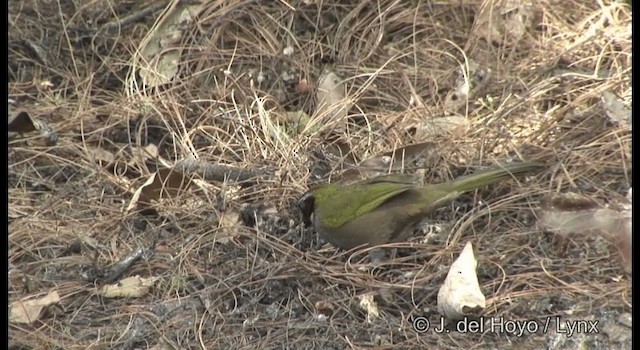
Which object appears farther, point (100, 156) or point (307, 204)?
point (100, 156)

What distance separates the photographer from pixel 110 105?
4.89 m

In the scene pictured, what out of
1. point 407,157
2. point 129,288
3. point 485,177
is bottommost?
point 129,288

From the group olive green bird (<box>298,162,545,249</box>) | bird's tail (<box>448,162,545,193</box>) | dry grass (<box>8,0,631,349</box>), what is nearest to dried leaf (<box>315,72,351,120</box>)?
dry grass (<box>8,0,631,349</box>)

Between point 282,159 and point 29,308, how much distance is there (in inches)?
47.8

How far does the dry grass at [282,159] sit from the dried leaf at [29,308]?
0.04 meters

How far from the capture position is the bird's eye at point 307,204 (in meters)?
3.94

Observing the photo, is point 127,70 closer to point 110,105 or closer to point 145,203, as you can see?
point 110,105

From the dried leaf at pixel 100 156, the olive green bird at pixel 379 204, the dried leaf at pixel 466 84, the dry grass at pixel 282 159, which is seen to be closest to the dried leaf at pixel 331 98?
the dry grass at pixel 282 159

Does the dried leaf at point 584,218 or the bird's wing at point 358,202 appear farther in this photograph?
the bird's wing at point 358,202

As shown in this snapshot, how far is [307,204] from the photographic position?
3.94 meters

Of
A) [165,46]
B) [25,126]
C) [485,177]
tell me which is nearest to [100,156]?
[25,126]

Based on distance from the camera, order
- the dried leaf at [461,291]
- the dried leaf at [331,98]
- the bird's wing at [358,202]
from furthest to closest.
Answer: the dried leaf at [331,98], the bird's wing at [358,202], the dried leaf at [461,291]

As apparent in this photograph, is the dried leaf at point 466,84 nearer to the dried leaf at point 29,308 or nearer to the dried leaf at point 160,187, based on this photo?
the dried leaf at point 160,187

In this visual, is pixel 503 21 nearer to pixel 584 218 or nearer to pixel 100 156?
pixel 584 218
